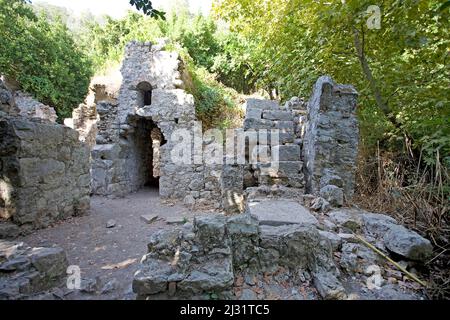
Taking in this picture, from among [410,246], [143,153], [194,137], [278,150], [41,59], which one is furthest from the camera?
[41,59]

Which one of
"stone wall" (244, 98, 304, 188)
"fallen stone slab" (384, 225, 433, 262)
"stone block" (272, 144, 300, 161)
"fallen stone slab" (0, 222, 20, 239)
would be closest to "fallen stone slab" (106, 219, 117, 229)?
"fallen stone slab" (0, 222, 20, 239)

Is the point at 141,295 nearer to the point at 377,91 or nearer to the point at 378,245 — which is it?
the point at 378,245

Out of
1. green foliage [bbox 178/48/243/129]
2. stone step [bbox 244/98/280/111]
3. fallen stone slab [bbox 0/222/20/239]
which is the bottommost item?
fallen stone slab [bbox 0/222/20/239]

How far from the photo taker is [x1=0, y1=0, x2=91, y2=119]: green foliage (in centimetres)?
1302

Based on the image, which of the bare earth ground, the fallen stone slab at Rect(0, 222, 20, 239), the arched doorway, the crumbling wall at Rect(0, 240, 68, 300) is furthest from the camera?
the arched doorway

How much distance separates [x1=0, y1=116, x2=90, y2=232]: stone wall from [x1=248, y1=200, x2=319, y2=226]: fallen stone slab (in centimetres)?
357

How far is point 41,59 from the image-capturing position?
14.3 metres

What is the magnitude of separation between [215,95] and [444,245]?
8.24 meters

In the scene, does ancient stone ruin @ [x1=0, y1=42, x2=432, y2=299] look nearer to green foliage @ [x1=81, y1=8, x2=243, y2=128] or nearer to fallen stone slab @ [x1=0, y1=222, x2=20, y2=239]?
fallen stone slab @ [x1=0, y1=222, x2=20, y2=239]

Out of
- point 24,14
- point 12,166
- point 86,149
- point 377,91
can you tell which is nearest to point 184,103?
point 86,149

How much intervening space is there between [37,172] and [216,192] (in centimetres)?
424

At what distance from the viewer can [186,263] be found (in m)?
1.94

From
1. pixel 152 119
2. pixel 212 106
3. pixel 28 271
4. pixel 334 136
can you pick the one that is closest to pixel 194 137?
pixel 152 119

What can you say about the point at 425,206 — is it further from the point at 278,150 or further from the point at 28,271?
the point at 28,271
